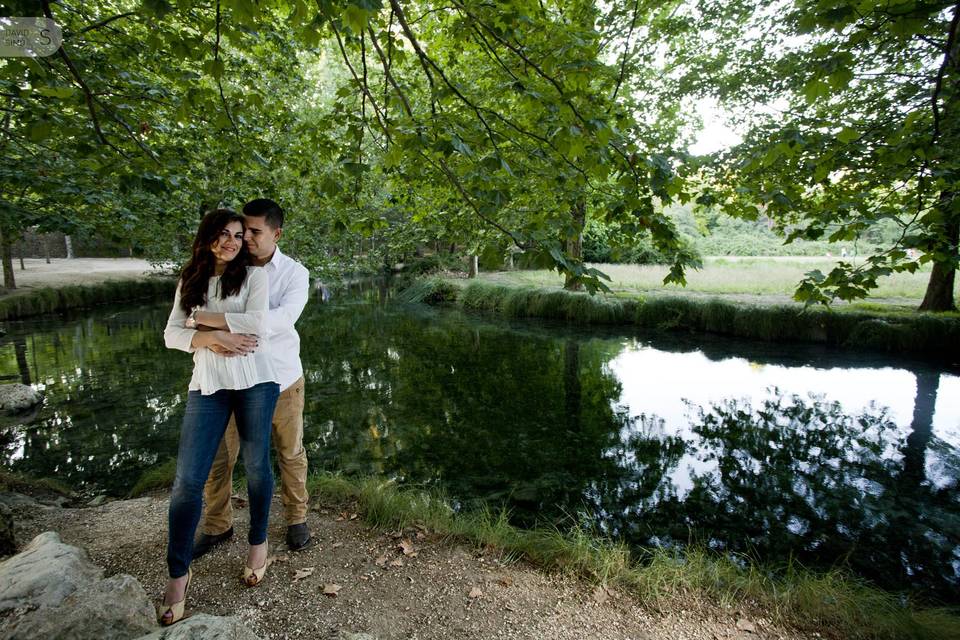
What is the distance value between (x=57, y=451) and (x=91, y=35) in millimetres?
5215

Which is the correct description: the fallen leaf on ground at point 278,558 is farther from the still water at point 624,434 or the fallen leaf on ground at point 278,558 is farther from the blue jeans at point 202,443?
the still water at point 624,434

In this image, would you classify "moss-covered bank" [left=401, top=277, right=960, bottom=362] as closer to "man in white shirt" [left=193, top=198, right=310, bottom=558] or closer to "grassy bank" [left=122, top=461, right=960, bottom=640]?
"grassy bank" [left=122, top=461, right=960, bottom=640]

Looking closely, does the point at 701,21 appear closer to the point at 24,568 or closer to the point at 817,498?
the point at 817,498

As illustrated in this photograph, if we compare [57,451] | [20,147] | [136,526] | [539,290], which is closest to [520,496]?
[136,526]

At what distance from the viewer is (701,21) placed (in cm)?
990

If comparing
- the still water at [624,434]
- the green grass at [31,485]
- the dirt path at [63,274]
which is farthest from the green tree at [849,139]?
the dirt path at [63,274]

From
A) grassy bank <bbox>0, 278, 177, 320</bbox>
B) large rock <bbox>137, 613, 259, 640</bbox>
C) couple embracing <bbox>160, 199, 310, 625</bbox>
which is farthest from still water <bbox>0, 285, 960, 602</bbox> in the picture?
grassy bank <bbox>0, 278, 177, 320</bbox>

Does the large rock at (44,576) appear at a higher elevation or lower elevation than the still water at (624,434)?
higher

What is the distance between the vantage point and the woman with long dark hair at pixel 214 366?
241cm

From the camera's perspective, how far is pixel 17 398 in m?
7.22

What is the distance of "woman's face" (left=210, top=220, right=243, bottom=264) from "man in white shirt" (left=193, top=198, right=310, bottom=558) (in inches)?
2.9

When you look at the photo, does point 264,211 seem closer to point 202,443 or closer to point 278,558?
point 202,443

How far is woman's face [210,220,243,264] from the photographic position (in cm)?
252

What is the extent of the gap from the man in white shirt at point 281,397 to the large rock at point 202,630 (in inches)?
48.1
